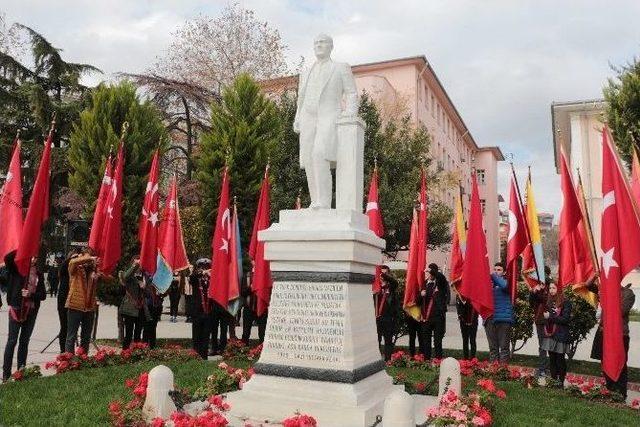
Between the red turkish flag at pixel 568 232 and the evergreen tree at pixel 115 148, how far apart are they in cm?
1057

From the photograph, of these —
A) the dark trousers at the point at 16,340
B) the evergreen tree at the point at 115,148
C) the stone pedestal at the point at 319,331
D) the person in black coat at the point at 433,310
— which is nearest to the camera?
the stone pedestal at the point at 319,331

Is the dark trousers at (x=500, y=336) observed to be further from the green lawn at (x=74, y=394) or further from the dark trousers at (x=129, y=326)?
the dark trousers at (x=129, y=326)

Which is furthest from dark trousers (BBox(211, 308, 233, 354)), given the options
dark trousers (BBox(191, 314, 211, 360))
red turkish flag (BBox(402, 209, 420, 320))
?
red turkish flag (BBox(402, 209, 420, 320))

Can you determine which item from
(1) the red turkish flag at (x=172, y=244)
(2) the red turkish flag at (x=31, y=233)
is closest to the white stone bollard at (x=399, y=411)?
(2) the red turkish flag at (x=31, y=233)

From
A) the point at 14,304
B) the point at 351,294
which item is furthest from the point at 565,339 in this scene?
the point at 14,304

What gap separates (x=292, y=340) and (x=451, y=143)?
45.8 metres

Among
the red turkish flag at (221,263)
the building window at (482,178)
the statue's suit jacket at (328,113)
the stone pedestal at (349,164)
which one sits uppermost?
the building window at (482,178)

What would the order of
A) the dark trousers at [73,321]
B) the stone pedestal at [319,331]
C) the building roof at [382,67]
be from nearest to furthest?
the stone pedestal at [319,331] → the dark trousers at [73,321] → the building roof at [382,67]

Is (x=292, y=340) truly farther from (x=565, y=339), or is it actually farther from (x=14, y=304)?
(x=565, y=339)

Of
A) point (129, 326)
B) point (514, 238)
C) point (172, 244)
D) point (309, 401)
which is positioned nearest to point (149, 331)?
point (129, 326)

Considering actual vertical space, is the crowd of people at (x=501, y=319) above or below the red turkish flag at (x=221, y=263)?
below

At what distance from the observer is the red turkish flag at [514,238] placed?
927cm

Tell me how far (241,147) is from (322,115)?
1015 centimetres

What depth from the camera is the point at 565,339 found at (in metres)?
8.49
